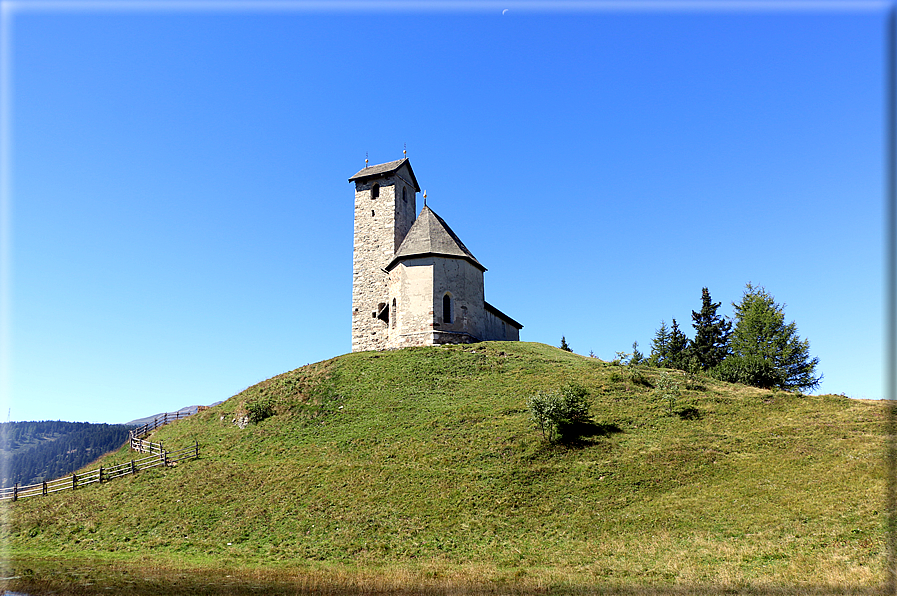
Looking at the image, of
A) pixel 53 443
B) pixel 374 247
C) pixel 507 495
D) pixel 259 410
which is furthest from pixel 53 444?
pixel 507 495

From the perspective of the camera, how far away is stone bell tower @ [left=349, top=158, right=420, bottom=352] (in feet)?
173

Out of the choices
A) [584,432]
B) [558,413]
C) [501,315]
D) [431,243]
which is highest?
[431,243]

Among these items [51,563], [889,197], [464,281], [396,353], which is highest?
[464,281]

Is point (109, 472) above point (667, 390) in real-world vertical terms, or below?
below

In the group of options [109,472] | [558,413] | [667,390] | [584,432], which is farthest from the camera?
[667,390]

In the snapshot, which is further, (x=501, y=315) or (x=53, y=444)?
(x=53, y=444)

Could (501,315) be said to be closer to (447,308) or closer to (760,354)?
(447,308)

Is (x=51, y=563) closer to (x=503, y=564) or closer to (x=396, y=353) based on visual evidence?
(x=503, y=564)

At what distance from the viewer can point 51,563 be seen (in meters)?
20.8

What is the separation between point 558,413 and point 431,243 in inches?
894

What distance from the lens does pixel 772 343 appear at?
4838 centimetres

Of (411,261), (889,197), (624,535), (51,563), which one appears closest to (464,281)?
(411,261)

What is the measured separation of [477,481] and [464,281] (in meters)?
24.4

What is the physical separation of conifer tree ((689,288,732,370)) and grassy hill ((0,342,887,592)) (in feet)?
77.4
